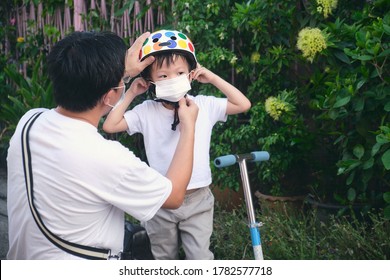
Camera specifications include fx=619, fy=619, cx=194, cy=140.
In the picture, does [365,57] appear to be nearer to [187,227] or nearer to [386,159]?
[386,159]

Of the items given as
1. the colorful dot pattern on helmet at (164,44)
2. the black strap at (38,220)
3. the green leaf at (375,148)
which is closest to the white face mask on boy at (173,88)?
the colorful dot pattern on helmet at (164,44)

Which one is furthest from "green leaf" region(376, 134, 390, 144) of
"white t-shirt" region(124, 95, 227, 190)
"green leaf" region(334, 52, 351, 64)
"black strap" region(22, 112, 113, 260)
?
"black strap" region(22, 112, 113, 260)

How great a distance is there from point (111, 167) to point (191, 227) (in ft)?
3.56

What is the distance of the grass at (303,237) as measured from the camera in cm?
337

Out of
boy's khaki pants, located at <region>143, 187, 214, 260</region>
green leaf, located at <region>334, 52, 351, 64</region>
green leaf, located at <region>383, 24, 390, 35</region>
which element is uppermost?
green leaf, located at <region>383, 24, 390, 35</region>

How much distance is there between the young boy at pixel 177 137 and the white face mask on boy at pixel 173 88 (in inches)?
1.6

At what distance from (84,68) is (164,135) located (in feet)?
3.15

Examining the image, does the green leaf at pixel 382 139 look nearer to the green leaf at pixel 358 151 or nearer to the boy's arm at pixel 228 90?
the green leaf at pixel 358 151

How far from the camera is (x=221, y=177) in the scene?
4.39 metres

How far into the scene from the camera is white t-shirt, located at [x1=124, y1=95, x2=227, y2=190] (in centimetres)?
306

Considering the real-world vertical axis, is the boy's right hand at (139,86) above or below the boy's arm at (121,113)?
above

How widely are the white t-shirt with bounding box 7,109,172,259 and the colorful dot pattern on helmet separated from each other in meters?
0.75

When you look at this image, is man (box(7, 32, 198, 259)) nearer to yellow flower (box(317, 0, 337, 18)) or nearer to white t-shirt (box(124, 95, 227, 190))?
white t-shirt (box(124, 95, 227, 190))
